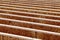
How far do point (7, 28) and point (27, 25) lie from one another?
104 mm

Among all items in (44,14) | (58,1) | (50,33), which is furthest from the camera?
(58,1)

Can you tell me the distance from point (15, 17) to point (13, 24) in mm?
75

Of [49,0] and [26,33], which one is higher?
[49,0]

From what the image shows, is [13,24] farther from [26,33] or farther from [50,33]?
[50,33]

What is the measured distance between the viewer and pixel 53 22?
75cm

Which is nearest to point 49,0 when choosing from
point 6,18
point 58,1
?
point 58,1

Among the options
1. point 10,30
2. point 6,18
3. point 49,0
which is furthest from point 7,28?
point 49,0

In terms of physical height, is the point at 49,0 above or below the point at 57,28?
above

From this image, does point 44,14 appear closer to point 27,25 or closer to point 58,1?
point 27,25

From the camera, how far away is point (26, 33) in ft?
2.27

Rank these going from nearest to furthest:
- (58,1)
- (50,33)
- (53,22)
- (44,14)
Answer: (50,33) → (53,22) → (44,14) → (58,1)

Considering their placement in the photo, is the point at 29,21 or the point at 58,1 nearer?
the point at 29,21

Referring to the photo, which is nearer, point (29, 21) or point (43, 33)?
point (43, 33)

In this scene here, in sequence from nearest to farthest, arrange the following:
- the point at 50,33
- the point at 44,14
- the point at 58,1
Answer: the point at 50,33 < the point at 44,14 < the point at 58,1
